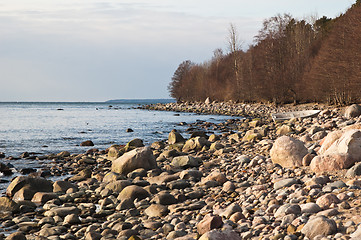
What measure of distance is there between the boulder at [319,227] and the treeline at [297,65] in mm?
25073

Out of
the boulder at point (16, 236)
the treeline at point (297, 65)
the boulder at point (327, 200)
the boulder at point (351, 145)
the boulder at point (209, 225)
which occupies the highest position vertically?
the treeline at point (297, 65)

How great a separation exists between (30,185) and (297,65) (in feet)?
126

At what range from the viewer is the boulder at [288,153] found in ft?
27.3

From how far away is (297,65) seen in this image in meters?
42.4

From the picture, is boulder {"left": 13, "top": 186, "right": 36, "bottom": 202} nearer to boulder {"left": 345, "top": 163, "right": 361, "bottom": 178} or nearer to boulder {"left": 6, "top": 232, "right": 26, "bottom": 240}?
boulder {"left": 6, "top": 232, "right": 26, "bottom": 240}

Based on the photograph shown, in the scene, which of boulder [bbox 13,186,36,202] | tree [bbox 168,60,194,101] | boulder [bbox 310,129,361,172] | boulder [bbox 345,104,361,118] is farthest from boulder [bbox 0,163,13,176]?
tree [bbox 168,60,194,101]

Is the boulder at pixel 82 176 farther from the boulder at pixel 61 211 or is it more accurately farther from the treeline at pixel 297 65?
the treeline at pixel 297 65

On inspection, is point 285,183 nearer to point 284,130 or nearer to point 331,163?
point 331,163

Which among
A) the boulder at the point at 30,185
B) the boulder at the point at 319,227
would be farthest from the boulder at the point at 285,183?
the boulder at the point at 30,185

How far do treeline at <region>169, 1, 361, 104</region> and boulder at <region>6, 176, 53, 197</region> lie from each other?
24.3 m

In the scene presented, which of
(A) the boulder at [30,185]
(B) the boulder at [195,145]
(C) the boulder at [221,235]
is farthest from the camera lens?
(B) the boulder at [195,145]

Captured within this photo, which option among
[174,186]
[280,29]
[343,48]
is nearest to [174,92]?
[280,29]

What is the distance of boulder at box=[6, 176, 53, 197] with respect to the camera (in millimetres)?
9086

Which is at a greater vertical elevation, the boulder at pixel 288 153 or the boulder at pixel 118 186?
the boulder at pixel 288 153
